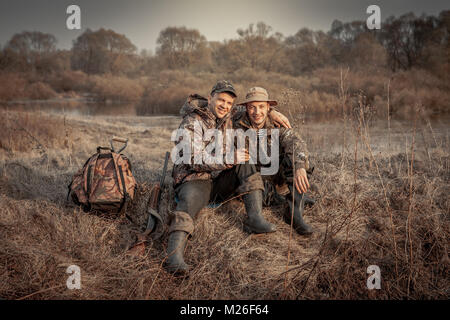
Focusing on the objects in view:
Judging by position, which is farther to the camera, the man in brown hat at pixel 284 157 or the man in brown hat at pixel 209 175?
the man in brown hat at pixel 284 157

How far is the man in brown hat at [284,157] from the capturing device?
283cm

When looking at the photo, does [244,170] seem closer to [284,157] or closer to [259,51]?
[284,157]

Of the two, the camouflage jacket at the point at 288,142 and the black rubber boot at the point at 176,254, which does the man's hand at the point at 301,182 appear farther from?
the black rubber boot at the point at 176,254

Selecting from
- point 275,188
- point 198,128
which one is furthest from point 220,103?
point 275,188

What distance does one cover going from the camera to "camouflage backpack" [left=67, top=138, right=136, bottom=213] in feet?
9.22

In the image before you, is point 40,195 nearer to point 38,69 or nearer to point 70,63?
point 38,69

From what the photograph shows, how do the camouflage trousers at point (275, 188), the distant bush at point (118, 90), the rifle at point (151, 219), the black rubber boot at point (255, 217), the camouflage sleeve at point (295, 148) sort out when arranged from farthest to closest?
the distant bush at point (118, 90), the camouflage trousers at point (275, 188), the camouflage sleeve at point (295, 148), the black rubber boot at point (255, 217), the rifle at point (151, 219)

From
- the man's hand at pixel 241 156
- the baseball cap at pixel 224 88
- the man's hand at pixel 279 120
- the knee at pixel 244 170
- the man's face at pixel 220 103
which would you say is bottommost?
the knee at pixel 244 170

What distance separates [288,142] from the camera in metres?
3.12

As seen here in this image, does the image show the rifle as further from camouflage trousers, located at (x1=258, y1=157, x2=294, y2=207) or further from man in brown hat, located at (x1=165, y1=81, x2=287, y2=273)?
camouflage trousers, located at (x1=258, y1=157, x2=294, y2=207)

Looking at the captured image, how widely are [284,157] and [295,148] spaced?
0.17 meters

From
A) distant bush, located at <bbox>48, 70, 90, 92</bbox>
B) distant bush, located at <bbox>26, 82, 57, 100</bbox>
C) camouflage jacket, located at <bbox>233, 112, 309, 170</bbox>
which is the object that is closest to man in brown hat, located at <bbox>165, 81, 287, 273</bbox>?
camouflage jacket, located at <bbox>233, 112, 309, 170</bbox>

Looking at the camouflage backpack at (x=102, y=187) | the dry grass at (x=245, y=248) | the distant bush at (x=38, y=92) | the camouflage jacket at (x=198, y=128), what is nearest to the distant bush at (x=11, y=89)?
the distant bush at (x=38, y=92)
